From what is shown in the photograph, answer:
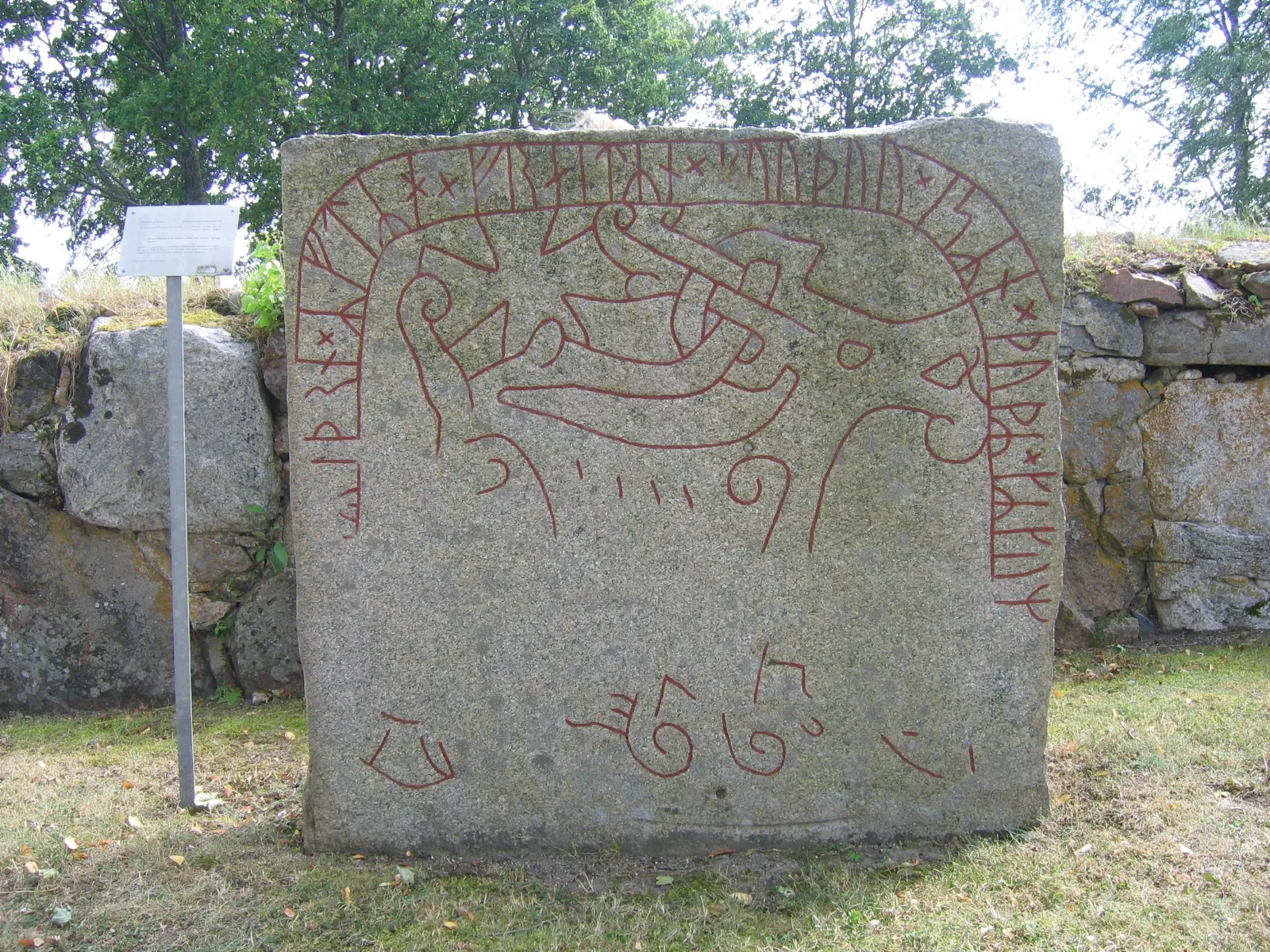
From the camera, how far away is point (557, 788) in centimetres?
268

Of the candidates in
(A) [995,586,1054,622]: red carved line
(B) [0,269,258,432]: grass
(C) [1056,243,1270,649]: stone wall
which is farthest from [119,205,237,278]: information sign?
(C) [1056,243,1270,649]: stone wall

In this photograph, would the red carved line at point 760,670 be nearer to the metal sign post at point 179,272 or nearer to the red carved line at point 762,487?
the red carved line at point 762,487

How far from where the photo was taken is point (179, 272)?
3105 mm

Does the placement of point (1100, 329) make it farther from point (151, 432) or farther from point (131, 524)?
point (131, 524)

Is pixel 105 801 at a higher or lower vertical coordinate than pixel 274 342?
lower

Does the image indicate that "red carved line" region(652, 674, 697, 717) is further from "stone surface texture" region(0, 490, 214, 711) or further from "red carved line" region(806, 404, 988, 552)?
"stone surface texture" region(0, 490, 214, 711)

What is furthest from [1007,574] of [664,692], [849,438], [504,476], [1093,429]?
[1093,429]

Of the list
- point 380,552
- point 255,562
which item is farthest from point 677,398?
point 255,562

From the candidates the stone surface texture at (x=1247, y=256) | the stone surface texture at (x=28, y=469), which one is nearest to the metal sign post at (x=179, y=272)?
the stone surface texture at (x=28, y=469)

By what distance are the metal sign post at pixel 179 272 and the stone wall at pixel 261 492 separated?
127 cm

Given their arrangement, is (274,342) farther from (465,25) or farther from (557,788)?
(465,25)

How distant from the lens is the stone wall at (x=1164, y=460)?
185 inches

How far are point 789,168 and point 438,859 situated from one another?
7.18ft

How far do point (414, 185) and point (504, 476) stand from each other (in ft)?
2.78
